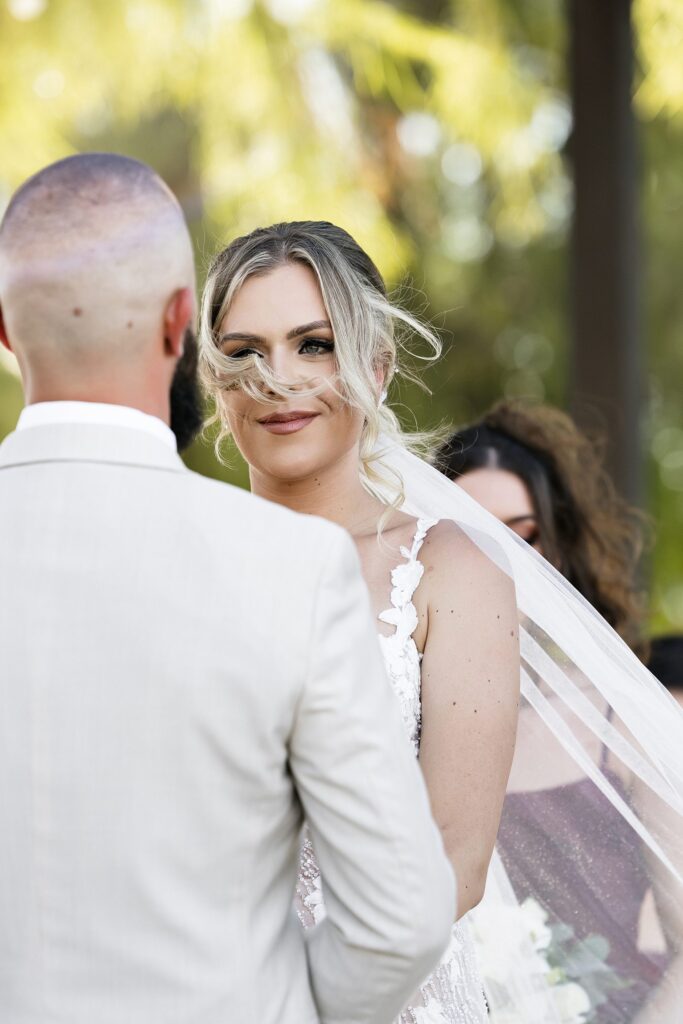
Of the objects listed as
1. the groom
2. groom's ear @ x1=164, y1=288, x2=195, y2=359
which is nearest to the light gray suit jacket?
the groom

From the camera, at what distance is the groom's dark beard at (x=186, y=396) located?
154 centimetres

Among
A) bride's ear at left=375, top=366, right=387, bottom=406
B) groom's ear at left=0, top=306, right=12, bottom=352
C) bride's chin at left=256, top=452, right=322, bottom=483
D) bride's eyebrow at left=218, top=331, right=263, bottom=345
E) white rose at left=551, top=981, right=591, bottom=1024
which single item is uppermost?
groom's ear at left=0, top=306, right=12, bottom=352

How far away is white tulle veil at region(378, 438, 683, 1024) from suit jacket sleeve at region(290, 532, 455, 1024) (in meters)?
0.81

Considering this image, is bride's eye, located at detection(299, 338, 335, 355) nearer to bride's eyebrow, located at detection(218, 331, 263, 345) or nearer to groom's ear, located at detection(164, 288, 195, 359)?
bride's eyebrow, located at detection(218, 331, 263, 345)

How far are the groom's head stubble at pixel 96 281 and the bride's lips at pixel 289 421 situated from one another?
825 mm

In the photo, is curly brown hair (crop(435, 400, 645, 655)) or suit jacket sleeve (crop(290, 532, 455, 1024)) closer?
suit jacket sleeve (crop(290, 532, 455, 1024))

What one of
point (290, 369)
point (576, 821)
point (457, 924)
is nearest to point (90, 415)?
point (290, 369)

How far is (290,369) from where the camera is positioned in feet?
7.63

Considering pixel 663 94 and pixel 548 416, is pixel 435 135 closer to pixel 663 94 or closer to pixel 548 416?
pixel 663 94

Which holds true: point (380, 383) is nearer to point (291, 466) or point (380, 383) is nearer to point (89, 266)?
point (291, 466)

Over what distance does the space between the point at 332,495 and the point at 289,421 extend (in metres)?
0.19

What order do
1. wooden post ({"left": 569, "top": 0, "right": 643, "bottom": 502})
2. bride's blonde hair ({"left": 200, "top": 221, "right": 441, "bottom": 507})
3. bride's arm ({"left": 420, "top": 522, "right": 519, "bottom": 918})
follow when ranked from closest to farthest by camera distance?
1. bride's arm ({"left": 420, "top": 522, "right": 519, "bottom": 918})
2. bride's blonde hair ({"left": 200, "top": 221, "right": 441, "bottom": 507})
3. wooden post ({"left": 569, "top": 0, "right": 643, "bottom": 502})

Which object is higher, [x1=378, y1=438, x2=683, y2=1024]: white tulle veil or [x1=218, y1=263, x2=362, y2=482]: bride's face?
[x1=218, y1=263, x2=362, y2=482]: bride's face

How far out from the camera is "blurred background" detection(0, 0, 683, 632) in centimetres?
478
